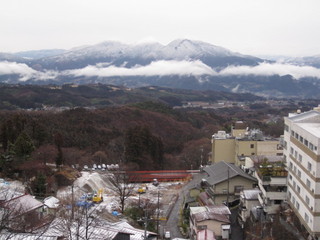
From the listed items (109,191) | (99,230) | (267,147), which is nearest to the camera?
(99,230)

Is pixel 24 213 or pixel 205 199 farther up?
pixel 24 213

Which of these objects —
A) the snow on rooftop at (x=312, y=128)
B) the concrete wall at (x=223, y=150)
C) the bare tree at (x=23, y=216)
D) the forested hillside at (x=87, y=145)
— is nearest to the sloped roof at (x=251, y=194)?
the snow on rooftop at (x=312, y=128)

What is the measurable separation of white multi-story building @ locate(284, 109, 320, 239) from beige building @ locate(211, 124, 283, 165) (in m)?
7.11

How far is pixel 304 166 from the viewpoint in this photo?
45.4 ft

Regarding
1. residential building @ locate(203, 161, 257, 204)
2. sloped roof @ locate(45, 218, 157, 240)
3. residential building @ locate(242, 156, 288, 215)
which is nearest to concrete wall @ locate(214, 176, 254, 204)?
residential building @ locate(203, 161, 257, 204)

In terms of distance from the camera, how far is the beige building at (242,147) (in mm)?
23984

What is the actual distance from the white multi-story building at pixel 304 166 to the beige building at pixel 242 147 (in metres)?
7.11

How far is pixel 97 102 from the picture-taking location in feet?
329

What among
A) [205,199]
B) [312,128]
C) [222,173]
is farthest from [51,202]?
[312,128]

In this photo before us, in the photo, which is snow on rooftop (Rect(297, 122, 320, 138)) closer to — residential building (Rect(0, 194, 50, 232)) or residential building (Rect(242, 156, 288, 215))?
residential building (Rect(242, 156, 288, 215))

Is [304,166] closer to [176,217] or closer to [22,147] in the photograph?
[176,217]

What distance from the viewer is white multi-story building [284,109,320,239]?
12.8m

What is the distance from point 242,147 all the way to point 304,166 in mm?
10180

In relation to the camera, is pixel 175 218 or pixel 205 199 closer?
pixel 175 218
